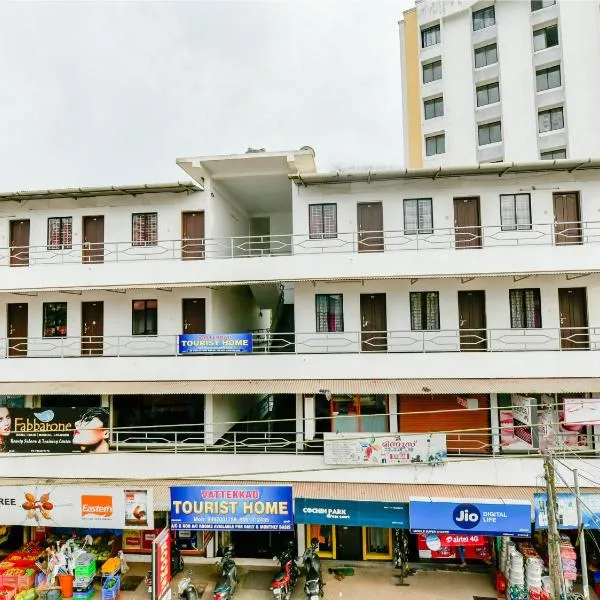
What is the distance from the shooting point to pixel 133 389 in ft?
41.2

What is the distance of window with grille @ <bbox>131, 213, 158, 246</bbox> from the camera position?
15.0 metres

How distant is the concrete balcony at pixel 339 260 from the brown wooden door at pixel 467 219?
5 cm

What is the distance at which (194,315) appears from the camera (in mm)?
14570

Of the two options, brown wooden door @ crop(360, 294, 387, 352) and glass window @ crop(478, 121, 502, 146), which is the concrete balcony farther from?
glass window @ crop(478, 121, 502, 146)

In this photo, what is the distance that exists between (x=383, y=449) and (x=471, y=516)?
2.86 metres

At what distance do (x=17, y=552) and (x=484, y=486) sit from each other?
15.0 metres

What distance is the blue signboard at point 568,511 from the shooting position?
11.0 meters

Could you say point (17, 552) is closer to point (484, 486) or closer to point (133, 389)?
point (133, 389)

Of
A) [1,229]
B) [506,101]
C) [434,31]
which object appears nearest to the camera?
[1,229]

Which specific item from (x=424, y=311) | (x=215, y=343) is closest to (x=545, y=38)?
(x=424, y=311)

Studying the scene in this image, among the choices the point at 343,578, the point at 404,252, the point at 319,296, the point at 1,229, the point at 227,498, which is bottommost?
the point at 343,578

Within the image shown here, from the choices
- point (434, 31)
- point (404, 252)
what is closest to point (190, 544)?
point (404, 252)

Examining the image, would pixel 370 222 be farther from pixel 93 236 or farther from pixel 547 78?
pixel 547 78

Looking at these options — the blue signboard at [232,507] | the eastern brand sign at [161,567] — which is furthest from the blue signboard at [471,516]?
the eastern brand sign at [161,567]
